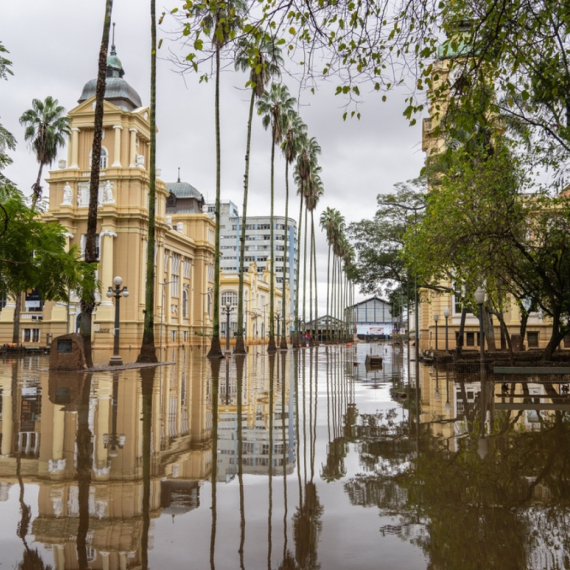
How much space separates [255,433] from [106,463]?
9.09 feet

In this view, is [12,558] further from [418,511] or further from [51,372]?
[51,372]

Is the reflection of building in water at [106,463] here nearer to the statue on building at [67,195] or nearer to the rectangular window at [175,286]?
the statue on building at [67,195]

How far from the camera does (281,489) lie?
6.08m

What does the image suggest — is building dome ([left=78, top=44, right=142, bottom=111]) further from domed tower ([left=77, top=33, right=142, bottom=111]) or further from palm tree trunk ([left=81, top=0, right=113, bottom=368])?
palm tree trunk ([left=81, top=0, right=113, bottom=368])

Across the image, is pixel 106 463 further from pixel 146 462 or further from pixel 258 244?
pixel 258 244

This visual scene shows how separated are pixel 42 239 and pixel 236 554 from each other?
18.0m

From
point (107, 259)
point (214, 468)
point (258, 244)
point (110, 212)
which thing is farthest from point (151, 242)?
point (258, 244)

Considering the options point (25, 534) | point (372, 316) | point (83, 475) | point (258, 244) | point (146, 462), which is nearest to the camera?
point (25, 534)

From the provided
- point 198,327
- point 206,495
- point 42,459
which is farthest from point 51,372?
point 198,327

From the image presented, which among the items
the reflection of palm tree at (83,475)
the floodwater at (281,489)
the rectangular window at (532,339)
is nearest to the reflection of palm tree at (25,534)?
the floodwater at (281,489)

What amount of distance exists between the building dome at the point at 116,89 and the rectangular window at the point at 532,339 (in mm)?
41355

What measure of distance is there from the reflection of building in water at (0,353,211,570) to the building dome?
176ft

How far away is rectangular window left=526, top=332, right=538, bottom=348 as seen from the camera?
165 feet

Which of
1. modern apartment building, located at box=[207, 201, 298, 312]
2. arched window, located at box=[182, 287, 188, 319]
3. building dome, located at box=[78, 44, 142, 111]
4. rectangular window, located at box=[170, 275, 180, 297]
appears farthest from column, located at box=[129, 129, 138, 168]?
modern apartment building, located at box=[207, 201, 298, 312]
